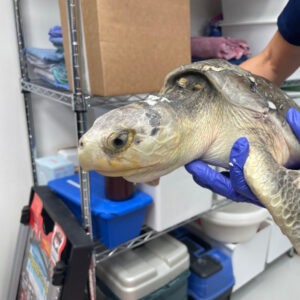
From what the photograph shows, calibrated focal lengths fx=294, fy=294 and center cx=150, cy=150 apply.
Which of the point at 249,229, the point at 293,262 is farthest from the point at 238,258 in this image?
Result: the point at 293,262

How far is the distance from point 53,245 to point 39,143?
499 millimetres

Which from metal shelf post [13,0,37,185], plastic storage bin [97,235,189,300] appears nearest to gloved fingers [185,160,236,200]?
plastic storage bin [97,235,189,300]

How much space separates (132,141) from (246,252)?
3.91 feet

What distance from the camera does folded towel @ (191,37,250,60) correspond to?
113 centimetres

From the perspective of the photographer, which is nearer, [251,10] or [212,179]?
[212,179]

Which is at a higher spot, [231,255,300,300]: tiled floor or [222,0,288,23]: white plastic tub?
[222,0,288,23]: white plastic tub

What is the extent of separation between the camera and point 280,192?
48cm

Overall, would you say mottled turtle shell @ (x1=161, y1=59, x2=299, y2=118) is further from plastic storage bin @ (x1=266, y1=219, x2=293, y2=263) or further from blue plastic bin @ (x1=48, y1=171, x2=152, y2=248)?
plastic storage bin @ (x1=266, y1=219, x2=293, y2=263)

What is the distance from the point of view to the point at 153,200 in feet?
3.31

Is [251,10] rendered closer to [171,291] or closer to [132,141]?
[132,141]

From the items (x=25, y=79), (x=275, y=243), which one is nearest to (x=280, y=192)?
(x=25, y=79)

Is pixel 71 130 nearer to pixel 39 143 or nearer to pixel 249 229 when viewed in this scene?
pixel 39 143

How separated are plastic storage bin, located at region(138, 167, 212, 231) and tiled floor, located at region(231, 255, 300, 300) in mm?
692

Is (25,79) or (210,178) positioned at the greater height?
(25,79)
